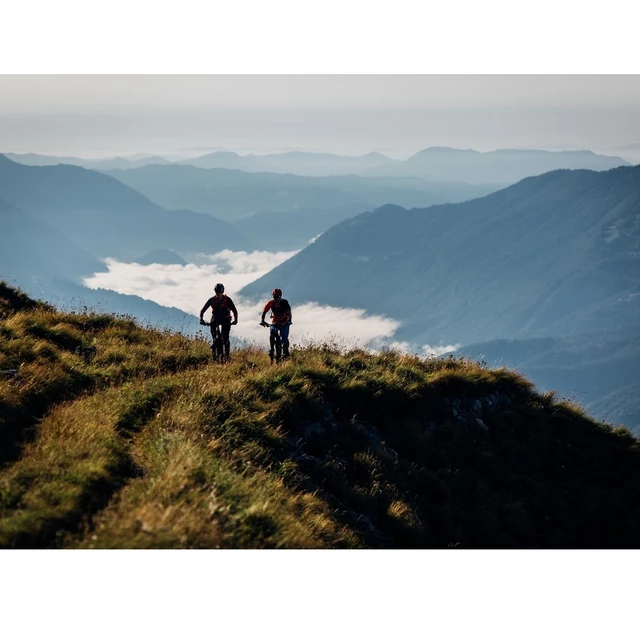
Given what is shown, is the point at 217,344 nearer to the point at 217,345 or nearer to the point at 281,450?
the point at 217,345

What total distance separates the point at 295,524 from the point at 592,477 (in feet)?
37.6

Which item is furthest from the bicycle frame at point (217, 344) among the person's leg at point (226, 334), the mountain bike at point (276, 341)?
the mountain bike at point (276, 341)

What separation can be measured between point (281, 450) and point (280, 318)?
6055 mm

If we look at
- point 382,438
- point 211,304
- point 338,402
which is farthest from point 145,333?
point 382,438

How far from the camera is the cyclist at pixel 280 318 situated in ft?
58.5

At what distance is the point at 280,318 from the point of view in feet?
58.9

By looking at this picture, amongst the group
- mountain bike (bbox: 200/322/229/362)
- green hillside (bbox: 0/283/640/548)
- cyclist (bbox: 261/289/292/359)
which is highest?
cyclist (bbox: 261/289/292/359)

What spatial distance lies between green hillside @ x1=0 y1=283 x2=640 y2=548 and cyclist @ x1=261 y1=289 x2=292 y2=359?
27.9 inches

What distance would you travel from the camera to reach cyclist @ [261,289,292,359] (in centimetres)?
1783

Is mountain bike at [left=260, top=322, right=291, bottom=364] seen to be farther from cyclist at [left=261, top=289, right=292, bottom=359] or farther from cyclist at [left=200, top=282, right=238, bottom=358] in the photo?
cyclist at [left=200, top=282, right=238, bottom=358]

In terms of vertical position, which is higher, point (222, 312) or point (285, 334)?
point (222, 312)

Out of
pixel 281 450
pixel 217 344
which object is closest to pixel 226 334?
pixel 217 344

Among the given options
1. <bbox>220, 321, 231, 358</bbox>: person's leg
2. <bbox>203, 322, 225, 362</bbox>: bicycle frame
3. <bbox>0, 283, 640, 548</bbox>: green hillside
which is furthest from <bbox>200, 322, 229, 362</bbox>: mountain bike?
<bbox>0, 283, 640, 548</bbox>: green hillside

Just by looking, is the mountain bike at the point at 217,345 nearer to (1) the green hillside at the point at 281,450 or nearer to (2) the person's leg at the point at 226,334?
(2) the person's leg at the point at 226,334
